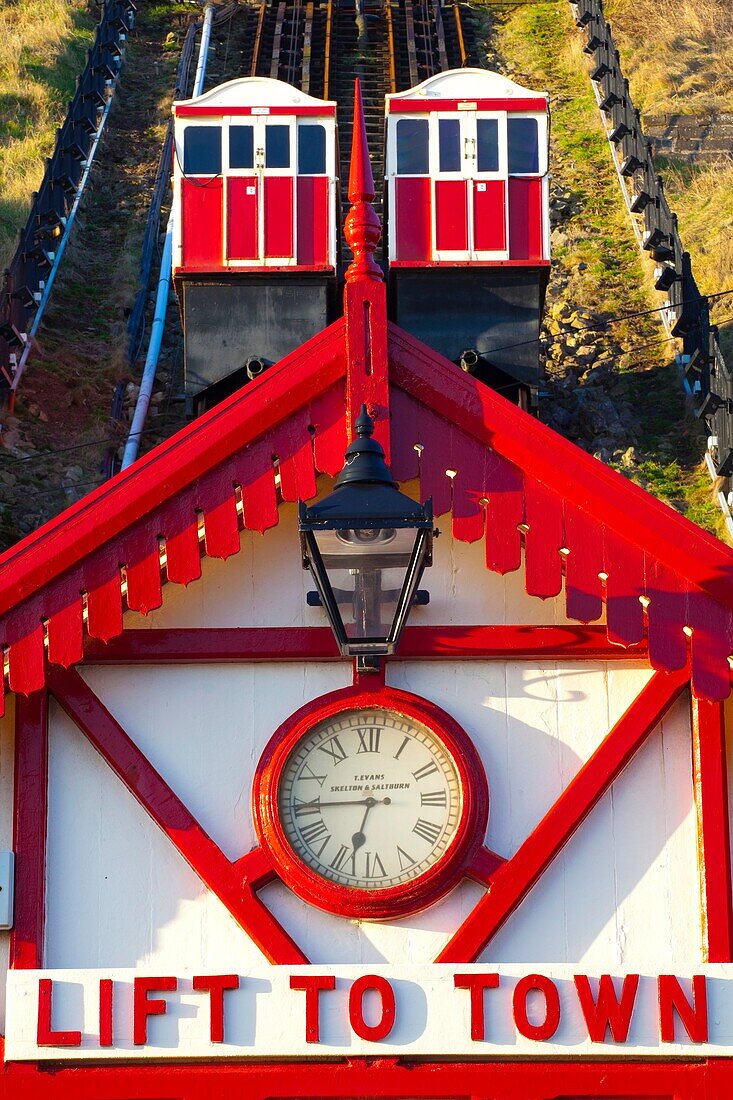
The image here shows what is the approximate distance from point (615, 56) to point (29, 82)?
11.8 m

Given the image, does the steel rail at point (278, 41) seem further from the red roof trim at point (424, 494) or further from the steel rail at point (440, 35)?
the red roof trim at point (424, 494)

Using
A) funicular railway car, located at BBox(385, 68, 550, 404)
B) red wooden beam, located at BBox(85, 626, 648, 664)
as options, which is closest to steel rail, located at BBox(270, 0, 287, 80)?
funicular railway car, located at BBox(385, 68, 550, 404)

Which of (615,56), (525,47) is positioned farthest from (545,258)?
(525,47)

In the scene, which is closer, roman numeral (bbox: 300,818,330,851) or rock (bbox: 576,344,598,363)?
roman numeral (bbox: 300,818,330,851)

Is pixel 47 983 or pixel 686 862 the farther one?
pixel 686 862

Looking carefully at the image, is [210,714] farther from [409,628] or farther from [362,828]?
[409,628]

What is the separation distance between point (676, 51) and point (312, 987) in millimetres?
31624

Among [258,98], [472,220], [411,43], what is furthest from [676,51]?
[472,220]

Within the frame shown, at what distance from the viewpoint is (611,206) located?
28.2 metres

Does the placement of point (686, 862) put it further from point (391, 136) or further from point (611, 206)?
point (611, 206)

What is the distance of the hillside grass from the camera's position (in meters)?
21.1

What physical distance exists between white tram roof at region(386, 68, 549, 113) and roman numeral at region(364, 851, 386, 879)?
439 inches

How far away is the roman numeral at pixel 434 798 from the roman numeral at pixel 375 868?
0.36 metres

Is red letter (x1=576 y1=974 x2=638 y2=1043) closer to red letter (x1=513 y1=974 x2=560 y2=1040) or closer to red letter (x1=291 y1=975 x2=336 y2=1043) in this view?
red letter (x1=513 y1=974 x2=560 y2=1040)
